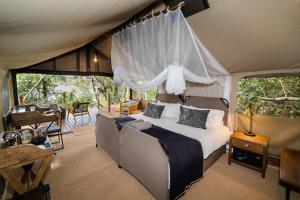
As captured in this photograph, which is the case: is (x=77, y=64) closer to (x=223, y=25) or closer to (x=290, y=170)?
(x=223, y=25)

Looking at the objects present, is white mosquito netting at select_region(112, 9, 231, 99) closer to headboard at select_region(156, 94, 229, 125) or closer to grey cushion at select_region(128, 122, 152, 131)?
grey cushion at select_region(128, 122, 152, 131)

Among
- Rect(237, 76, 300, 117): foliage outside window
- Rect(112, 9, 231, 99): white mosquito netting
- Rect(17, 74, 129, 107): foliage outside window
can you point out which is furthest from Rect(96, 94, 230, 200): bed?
Rect(17, 74, 129, 107): foliage outside window

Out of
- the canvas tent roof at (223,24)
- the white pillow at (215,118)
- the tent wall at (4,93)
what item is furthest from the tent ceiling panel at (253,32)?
the tent wall at (4,93)

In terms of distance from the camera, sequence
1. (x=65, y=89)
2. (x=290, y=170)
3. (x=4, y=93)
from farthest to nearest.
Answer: (x=65, y=89)
(x=4, y=93)
(x=290, y=170)

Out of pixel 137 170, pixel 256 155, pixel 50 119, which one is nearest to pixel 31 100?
pixel 50 119

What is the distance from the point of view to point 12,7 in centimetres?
89

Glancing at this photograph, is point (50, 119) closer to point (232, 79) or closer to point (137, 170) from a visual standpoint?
point (137, 170)

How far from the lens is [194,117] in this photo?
2789 millimetres

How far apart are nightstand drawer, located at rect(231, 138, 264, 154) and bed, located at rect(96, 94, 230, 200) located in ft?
0.64

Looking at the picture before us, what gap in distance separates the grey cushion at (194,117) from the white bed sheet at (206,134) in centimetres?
10

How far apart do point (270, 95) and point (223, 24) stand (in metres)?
1.69

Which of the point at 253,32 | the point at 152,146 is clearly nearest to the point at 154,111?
the point at 152,146

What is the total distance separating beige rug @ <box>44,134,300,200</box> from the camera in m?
1.89

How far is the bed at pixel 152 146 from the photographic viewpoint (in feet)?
5.66
